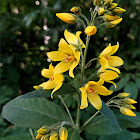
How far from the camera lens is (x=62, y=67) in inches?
52.7

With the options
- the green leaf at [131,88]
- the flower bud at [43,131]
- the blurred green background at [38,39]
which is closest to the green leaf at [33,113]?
the flower bud at [43,131]

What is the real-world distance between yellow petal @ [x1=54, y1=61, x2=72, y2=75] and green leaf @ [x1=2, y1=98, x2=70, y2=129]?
0.39 meters

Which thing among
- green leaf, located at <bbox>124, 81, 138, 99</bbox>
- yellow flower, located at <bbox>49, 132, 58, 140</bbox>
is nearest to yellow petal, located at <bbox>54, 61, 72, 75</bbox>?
yellow flower, located at <bbox>49, 132, 58, 140</bbox>

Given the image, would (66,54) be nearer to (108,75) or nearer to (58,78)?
(58,78)

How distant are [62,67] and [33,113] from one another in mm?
454

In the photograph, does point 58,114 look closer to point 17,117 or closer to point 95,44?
point 17,117

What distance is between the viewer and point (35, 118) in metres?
1.47

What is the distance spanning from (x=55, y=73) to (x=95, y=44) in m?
2.21

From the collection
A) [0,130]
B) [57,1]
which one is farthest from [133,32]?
[0,130]

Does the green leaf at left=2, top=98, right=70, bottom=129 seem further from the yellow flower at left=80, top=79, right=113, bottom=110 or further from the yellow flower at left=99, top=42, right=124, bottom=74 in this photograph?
the yellow flower at left=99, top=42, right=124, bottom=74

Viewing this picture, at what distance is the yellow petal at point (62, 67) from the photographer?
1.31 metres

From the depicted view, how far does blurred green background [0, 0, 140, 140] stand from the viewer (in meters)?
3.03

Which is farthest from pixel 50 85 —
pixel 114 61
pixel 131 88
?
pixel 131 88

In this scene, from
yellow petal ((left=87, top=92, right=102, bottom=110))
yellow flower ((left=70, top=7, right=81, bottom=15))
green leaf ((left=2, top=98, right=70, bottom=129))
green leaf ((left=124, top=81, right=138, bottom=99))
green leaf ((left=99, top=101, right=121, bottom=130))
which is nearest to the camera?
green leaf ((left=99, top=101, right=121, bottom=130))
